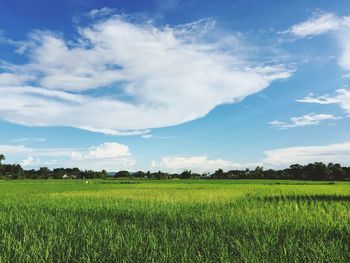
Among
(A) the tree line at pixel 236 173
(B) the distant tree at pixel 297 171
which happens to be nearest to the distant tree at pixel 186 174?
(A) the tree line at pixel 236 173

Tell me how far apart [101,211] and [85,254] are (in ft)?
14.9

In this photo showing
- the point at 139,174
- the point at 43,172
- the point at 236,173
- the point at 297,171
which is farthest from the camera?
the point at 43,172

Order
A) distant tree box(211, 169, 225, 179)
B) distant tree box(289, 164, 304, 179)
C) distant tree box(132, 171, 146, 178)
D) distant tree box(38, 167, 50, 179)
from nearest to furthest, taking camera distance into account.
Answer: distant tree box(289, 164, 304, 179), distant tree box(211, 169, 225, 179), distant tree box(38, 167, 50, 179), distant tree box(132, 171, 146, 178)

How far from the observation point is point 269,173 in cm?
7431

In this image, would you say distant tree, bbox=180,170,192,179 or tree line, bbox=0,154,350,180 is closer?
tree line, bbox=0,154,350,180

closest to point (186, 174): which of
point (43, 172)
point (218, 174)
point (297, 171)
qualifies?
point (218, 174)

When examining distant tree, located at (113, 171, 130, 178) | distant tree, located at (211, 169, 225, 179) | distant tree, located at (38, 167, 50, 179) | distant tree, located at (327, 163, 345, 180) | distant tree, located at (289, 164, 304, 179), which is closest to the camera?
distant tree, located at (327, 163, 345, 180)

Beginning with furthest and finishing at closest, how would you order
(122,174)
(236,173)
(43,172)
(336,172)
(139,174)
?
(43,172), (122,174), (139,174), (236,173), (336,172)

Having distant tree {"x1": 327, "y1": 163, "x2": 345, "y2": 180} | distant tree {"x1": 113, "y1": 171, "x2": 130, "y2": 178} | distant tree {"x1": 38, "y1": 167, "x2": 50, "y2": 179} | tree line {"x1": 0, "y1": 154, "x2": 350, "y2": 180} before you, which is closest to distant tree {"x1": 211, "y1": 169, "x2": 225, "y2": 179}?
tree line {"x1": 0, "y1": 154, "x2": 350, "y2": 180}

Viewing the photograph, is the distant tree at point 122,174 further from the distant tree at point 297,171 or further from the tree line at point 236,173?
the distant tree at point 297,171

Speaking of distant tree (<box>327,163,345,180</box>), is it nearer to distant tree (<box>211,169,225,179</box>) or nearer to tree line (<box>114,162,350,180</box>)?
tree line (<box>114,162,350,180</box>)

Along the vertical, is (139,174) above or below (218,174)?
above

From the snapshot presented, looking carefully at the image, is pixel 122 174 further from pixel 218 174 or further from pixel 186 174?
pixel 218 174

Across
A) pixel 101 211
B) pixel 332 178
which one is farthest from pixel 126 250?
pixel 332 178
